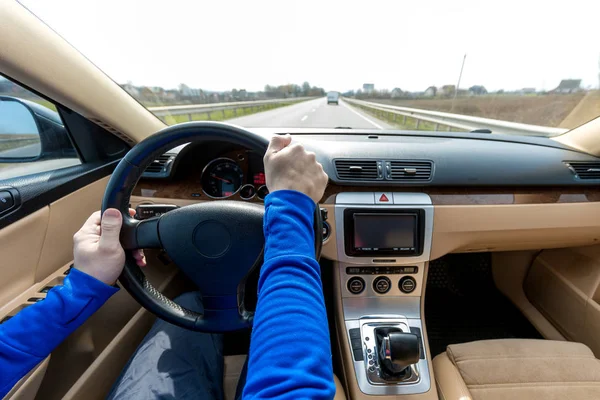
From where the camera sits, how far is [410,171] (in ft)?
5.53

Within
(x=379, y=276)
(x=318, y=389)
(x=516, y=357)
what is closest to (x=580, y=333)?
(x=516, y=357)

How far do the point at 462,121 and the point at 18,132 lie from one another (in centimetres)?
312

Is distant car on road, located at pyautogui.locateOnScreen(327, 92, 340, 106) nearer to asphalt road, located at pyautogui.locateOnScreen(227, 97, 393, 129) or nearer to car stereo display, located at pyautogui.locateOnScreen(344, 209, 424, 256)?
asphalt road, located at pyautogui.locateOnScreen(227, 97, 393, 129)

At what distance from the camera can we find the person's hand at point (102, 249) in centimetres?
97

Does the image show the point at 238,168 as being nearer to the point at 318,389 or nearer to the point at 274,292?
the point at 274,292

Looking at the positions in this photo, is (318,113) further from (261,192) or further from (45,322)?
(45,322)

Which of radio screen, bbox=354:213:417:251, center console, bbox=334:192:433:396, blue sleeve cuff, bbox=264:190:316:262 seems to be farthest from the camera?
radio screen, bbox=354:213:417:251

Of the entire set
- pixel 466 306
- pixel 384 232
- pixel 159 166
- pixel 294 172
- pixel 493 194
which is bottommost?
pixel 466 306

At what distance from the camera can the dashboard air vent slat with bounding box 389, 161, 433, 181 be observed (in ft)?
5.54

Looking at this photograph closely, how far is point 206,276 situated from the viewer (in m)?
1.13

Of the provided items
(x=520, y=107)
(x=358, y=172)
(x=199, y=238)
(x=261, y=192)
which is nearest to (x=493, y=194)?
(x=358, y=172)

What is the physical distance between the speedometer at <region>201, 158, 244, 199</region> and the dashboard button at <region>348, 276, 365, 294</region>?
81cm

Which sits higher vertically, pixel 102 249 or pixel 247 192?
pixel 102 249

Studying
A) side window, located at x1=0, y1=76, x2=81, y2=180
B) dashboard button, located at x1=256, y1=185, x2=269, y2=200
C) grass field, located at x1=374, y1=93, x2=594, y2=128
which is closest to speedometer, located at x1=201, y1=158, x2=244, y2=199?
dashboard button, located at x1=256, y1=185, x2=269, y2=200
